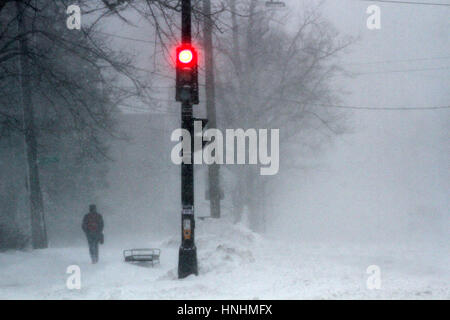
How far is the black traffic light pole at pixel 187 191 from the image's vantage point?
1092 cm

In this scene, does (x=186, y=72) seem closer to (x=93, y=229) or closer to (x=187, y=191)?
(x=187, y=191)

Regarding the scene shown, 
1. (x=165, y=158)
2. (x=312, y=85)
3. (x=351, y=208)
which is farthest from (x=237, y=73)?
(x=351, y=208)

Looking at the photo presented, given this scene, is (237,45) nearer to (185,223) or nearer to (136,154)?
(185,223)

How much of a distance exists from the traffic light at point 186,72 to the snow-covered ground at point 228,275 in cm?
355

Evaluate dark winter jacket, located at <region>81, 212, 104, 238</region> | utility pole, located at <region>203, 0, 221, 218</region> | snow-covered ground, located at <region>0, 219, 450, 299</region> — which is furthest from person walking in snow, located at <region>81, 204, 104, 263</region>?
utility pole, located at <region>203, 0, 221, 218</region>

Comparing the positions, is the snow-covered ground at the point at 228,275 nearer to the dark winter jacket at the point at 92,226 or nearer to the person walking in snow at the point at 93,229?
the person walking in snow at the point at 93,229

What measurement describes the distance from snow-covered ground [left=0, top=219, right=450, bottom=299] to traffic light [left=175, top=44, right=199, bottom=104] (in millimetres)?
3550

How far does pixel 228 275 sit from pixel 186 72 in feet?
13.6

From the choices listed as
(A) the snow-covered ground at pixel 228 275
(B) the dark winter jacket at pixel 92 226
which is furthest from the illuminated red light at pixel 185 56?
(B) the dark winter jacket at pixel 92 226

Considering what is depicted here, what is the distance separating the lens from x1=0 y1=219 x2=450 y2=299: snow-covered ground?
9437 mm

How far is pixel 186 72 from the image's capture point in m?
10.7

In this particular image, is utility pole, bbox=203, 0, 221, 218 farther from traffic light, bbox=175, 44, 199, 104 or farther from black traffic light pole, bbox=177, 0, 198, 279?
traffic light, bbox=175, 44, 199, 104

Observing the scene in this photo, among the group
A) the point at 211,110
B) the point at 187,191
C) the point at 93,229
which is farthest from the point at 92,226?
the point at 211,110

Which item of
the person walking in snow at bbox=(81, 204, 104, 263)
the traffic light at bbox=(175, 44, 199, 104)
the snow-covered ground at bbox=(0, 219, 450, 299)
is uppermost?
the traffic light at bbox=(175, 44, 199, 104)
